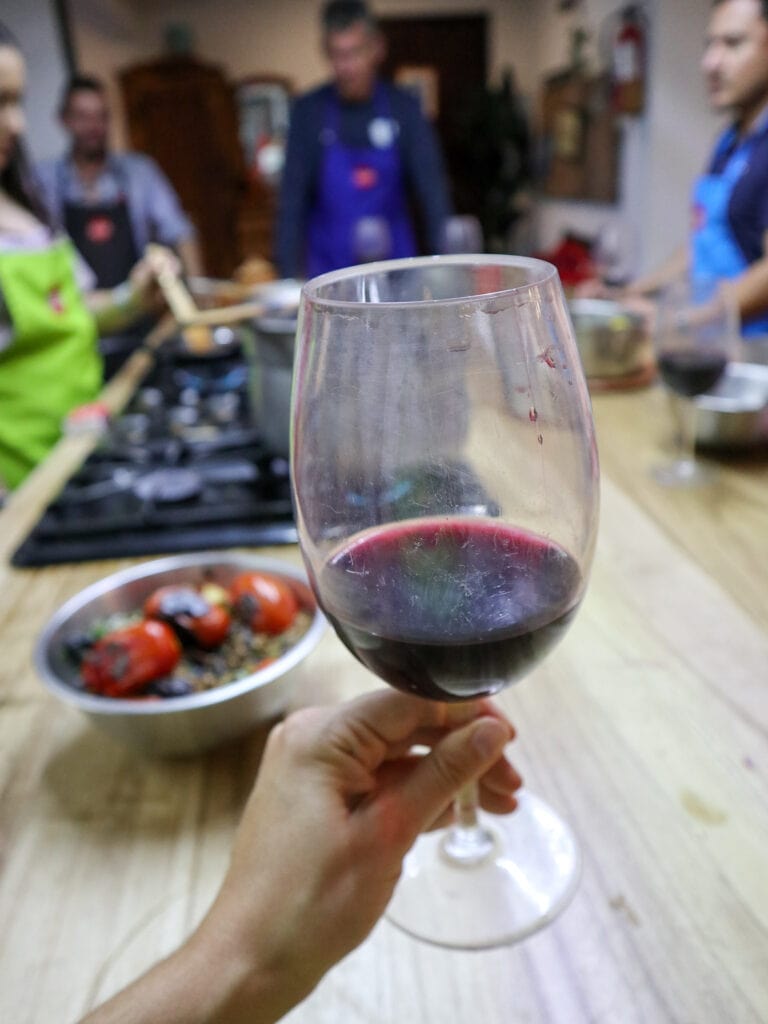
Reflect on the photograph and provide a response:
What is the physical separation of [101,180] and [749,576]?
3.28 meters

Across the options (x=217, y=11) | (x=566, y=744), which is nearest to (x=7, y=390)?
(x=566, y=744)

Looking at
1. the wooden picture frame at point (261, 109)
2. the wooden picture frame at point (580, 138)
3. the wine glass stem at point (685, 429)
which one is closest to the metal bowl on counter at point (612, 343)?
the wine glass stem at point (685, 429)

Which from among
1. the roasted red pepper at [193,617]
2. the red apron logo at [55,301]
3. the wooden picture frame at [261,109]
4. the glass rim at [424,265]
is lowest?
the roasted red pepper at [193,617]

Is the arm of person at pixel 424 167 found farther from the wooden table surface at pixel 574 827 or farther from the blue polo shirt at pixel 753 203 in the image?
the wooden table surface at pixel 574 827

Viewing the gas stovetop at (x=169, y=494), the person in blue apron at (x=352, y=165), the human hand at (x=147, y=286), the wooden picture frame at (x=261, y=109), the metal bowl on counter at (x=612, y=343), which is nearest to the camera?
the gas stovetop at (x=169, y=494)

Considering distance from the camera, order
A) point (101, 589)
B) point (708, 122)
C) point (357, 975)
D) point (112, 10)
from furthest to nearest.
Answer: point (112, 10) → point (708, 122) → point (101, 589) → point (357, 975)

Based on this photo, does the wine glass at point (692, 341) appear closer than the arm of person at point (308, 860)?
No

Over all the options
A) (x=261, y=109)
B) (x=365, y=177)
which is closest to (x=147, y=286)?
(x=365, y=177)

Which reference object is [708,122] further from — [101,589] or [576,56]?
[101,589]

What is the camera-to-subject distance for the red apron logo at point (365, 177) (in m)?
2.79

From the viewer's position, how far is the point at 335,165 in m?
2.79

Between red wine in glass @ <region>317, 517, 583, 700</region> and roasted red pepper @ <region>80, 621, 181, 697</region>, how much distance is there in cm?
24

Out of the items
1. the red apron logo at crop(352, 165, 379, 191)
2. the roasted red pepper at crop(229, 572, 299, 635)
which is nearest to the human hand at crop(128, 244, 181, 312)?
the red apron logo at crop(352, 165, 379, 191)

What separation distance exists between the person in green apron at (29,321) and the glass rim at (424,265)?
147 centimetres
